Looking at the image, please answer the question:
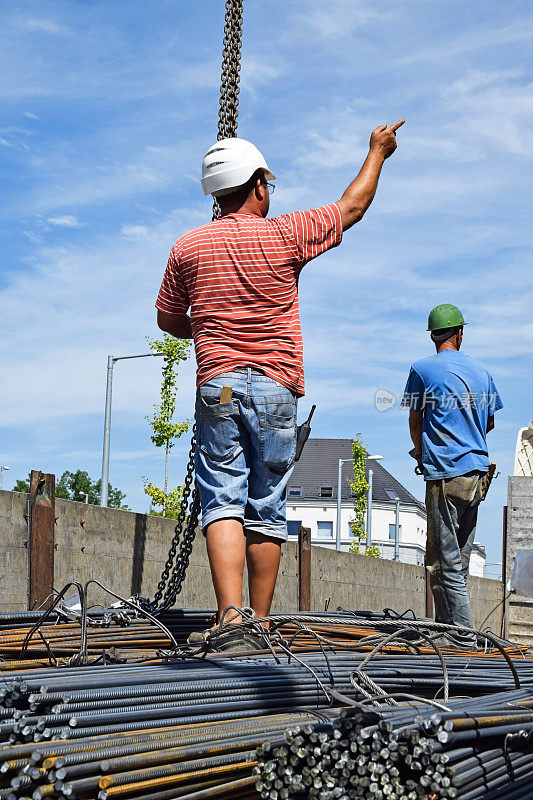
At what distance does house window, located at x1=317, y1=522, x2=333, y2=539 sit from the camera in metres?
86.3

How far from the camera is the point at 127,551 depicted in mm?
7637

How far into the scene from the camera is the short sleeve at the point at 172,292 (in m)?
4.28

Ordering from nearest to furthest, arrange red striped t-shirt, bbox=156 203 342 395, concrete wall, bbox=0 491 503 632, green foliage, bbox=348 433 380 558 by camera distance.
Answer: red striped t-shirt, bbox=156 203 342 395 → concrete wall, bbox=0 491 503 632 → green foliage, bbox=348 433 380 558

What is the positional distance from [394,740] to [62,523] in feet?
17.1

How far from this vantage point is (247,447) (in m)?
3.98

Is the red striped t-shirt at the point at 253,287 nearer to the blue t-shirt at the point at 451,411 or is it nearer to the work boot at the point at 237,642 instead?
the work boot at the point at 237,642

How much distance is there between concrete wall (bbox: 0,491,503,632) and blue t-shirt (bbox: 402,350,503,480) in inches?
44.9

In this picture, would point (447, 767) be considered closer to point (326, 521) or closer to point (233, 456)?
point (233, 456)

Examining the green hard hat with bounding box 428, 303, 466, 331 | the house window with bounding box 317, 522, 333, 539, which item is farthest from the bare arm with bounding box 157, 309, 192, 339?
the house window with bounding box 317, 522, 333, 539

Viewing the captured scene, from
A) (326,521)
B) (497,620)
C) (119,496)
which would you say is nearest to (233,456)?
(497,620)

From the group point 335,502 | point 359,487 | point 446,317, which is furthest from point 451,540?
point 335,502

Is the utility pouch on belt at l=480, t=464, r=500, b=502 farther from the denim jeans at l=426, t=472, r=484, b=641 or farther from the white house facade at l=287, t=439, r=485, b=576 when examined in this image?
the white house facade at l=287, t=439, r=485, b=576

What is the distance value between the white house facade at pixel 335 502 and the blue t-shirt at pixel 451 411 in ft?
253

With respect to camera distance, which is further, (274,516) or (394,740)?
(274,516)
